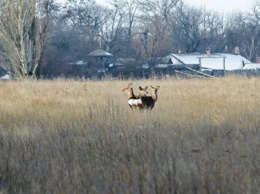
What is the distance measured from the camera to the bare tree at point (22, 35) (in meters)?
25.7

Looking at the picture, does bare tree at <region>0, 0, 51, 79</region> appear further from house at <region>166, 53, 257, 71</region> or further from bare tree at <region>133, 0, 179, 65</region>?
house at <region>166, 53, 257, 71</region>

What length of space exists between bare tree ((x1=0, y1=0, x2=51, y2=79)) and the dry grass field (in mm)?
17807

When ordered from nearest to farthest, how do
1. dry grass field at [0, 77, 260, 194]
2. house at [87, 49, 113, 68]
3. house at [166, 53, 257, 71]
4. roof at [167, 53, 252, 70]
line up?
dry grass field at [0, 77, 260, 194] → house at [87, 49, 113, 68] → house at [166, 53, 257, 71] → roof at [167, 53, 252, 70]

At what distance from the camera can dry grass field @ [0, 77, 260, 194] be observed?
14.0 feet

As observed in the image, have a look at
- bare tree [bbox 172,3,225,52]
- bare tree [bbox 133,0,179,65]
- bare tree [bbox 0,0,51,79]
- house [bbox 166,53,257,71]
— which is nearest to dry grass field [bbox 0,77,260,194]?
bare tree [bbox 0,0,51,79]

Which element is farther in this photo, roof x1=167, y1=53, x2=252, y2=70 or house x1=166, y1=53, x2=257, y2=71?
roof x1=167, y1=53, x2=252, y2=70

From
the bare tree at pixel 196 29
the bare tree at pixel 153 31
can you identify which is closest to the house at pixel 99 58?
the bare tree at pixel 153 31

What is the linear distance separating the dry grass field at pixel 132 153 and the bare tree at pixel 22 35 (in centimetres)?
1781

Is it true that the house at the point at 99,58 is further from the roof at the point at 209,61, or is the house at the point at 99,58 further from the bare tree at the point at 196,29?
the bare tree at the point at 196,29

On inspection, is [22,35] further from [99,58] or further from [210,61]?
[210,61]

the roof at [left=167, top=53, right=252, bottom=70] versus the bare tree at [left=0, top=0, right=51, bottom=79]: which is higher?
the bare tree at [left=0, top=0, right=51, bottom=79]

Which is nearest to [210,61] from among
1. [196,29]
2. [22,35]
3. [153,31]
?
[153,31]

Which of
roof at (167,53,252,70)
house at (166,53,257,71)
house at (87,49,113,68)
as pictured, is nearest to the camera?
house at (87,49,113,68)

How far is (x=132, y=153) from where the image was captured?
5379mm
